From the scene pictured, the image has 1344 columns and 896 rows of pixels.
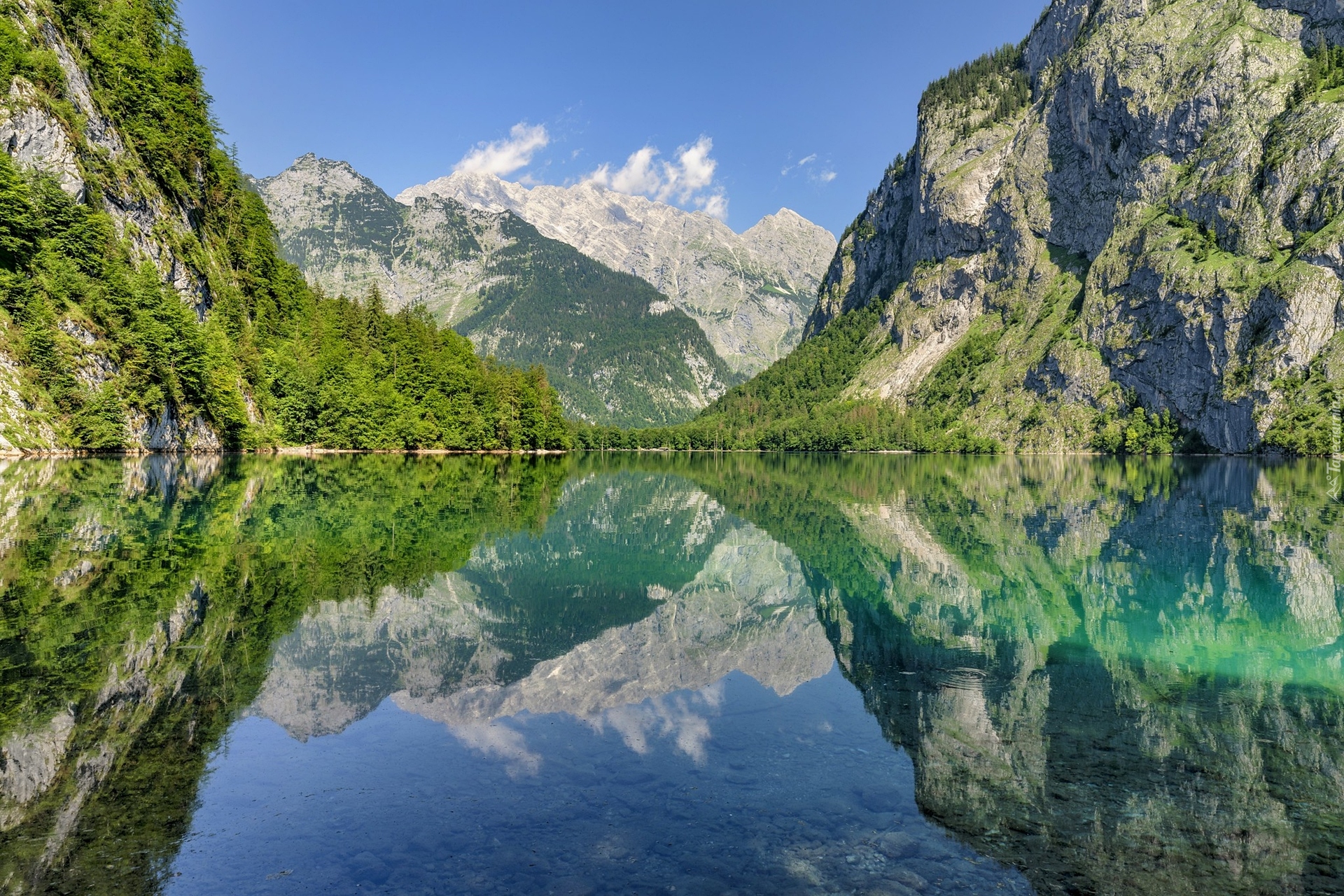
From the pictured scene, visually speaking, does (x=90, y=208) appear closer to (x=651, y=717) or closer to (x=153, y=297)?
(x=153, y=297)

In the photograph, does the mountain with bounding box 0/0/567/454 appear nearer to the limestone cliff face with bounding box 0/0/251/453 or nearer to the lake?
the limestone cliff face with bounding box 0/0/251/453

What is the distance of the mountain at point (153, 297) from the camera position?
60.7 meters

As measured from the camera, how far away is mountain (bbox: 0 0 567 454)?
199ft

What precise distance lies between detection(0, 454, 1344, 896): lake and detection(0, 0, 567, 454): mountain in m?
44.0

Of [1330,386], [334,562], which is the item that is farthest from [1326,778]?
[1330,386]

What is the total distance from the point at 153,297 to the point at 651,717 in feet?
252

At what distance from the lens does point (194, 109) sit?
89.1 m

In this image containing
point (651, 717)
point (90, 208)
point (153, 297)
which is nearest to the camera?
point (651, 717)

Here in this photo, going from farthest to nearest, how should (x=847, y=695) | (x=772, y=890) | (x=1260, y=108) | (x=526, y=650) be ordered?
(x=1260, y=108) < (x=526, y=650) < (x=847, y=695) < (x=772, y=890)

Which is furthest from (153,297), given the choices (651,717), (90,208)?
(651,717)

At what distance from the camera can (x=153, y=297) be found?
6850 cm

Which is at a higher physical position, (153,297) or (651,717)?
(153,297)

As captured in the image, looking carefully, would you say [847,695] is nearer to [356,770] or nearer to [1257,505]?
[356,770]

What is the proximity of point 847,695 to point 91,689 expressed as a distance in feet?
41.5
